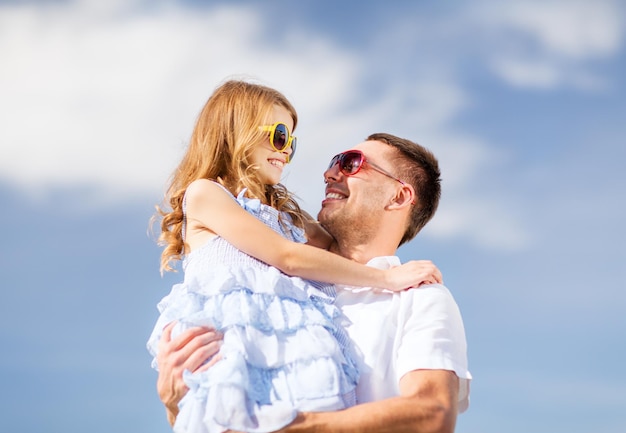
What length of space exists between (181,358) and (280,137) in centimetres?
194

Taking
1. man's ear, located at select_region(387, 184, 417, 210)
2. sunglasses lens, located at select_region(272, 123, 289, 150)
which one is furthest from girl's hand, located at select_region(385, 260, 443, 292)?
sunglasses lens, located at select_region(272, 123, 289, 150)

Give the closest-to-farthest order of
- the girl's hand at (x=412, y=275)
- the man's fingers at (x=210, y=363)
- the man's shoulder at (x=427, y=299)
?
1. the man's fingers at (x=210, y=363)
2. the man's shoulder at (x=427, y=299)
3. the girl's hand at (x=412, y=275)

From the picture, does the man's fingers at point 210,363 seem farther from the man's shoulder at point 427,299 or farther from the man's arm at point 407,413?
the man's shoulder at point 427,299

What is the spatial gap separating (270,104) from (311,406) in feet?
7.99

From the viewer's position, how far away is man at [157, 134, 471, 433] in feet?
13.8

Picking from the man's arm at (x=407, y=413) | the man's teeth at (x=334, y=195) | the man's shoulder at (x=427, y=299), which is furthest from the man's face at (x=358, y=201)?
the man's arm at (x=407, y=413)

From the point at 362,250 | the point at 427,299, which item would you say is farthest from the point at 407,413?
the point at 362,250

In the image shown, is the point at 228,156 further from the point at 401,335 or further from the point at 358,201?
the point at 401,335

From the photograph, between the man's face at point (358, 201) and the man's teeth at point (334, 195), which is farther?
the man's teeth at point (334, 195)

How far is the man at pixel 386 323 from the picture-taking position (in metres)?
4.21

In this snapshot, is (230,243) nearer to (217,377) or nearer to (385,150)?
(217,377)

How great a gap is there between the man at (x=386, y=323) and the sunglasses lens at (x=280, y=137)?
0.83 metres

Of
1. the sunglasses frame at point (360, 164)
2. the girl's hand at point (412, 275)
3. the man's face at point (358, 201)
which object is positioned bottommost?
the girl's hand at point (412, 275)

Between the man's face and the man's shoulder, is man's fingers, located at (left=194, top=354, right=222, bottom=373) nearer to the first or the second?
the man's shoulder
